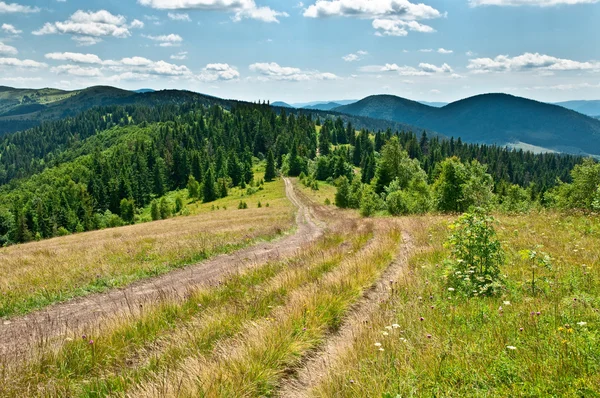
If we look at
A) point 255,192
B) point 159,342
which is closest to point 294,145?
point 255,192

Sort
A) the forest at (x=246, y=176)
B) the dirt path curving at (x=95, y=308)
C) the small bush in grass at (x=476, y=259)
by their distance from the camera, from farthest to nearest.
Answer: the forest at (x=246, y=176)
the small bush in grass at (x=476, y=259)
the dirt path curving at (x=95, y=308)

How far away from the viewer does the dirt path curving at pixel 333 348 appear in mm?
4559

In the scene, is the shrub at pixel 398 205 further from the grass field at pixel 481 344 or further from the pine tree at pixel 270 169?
the pine tree at pixel 270 169

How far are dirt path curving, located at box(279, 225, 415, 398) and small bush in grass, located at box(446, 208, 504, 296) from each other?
4.70 ft

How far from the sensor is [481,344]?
4863mm

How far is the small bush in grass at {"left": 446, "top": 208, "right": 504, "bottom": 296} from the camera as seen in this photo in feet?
23.9

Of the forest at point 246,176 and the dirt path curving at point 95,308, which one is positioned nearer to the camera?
the dirt path curving at point 95,308

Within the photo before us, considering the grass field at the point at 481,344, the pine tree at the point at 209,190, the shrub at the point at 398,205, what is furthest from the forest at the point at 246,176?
the grass field at the point at 481,344

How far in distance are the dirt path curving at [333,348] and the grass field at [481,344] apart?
0.63 feet

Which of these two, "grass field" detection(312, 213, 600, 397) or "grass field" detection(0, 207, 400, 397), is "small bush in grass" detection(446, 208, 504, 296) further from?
"grass field" detection(0, 207, 400, 397)

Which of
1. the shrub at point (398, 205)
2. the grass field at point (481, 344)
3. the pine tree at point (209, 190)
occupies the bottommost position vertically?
the pine tree at point (209, 190)

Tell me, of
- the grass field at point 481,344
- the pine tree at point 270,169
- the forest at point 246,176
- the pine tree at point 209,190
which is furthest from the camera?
the pine tree at point 270,169

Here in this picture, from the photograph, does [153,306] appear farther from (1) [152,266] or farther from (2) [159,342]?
(1) [152,266]

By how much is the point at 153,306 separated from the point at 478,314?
21.0ft
